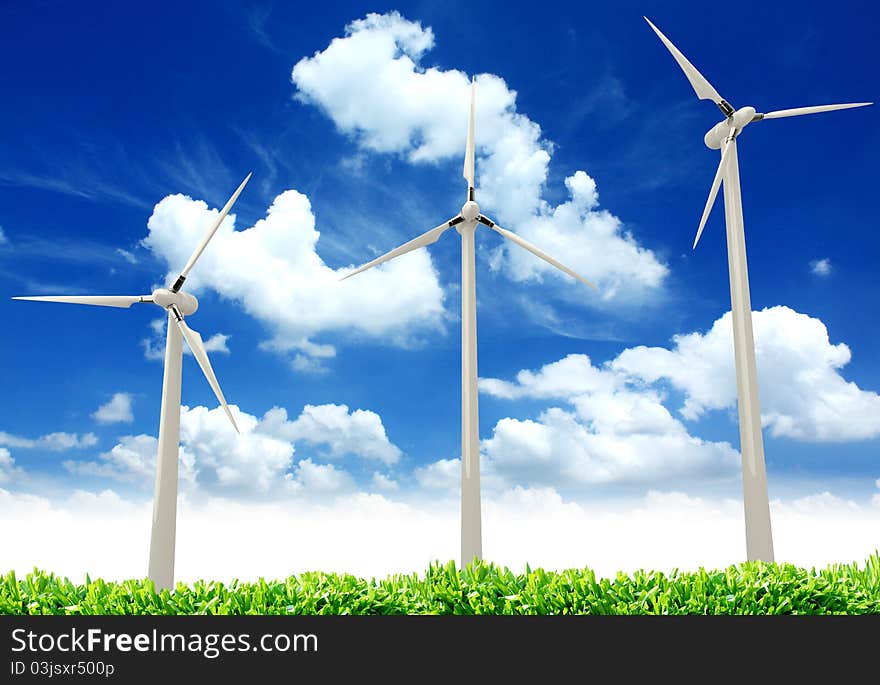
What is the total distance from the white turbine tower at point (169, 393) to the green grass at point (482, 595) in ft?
20.1

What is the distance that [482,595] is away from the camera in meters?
13.6

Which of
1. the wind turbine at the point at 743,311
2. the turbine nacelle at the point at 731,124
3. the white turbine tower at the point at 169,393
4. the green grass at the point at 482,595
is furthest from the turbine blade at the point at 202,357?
the turbine nacelle at the point at 731,124

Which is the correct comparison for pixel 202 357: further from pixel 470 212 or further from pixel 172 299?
pixel 470 212

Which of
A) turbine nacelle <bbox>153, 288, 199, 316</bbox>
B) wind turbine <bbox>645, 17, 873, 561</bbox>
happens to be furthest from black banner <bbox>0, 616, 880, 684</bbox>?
turbine nacelle <bbox>153, 288, 199, 316</bbox>

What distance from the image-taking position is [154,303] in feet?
78.6

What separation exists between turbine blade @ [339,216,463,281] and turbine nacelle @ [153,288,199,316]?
4.83 m

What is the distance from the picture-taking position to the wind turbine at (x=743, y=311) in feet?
62.4

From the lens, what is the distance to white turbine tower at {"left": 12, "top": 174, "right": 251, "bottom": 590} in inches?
843

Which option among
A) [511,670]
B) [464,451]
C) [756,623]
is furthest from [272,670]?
[464,451]

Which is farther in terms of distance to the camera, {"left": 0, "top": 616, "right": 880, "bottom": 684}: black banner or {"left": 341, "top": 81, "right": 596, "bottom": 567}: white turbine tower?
{"left": 341, "top": 81, "right": 596, "bottom": 567}: white turbine tower

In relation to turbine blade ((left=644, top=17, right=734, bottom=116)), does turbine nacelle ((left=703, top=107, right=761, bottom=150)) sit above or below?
below

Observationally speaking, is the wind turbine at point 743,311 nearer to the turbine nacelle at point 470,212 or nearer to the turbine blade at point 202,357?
the turbine nacelle at point 470,212

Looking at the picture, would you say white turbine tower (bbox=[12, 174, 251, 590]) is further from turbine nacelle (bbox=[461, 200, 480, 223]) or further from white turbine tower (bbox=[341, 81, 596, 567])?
turbine nacelle (bbox=[461, 200, 480, 223])

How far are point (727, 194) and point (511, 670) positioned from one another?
14683 millimetres
